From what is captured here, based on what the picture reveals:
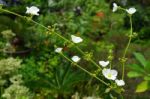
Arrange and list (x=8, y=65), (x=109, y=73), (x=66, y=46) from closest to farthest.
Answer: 1. (x=109, y=73)
2. (x=8, y=65)
3. (x=66, y=46)

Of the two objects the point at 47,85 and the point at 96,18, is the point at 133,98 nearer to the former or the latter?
the point at 47,85

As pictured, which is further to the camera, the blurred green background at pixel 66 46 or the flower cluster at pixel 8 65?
the flower cluster at pixel 8 65

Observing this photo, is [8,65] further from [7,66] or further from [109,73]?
[109,73]

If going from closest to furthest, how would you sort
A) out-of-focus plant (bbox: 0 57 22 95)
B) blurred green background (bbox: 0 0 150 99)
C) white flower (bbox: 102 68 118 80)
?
white flower (bbox: 102 68 118 80) < blurred green background (bbox: 0 0 150 99) < out-of-focus plant (bbox: 0 57 22 95)

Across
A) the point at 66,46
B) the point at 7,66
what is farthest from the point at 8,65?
the point at 66,46

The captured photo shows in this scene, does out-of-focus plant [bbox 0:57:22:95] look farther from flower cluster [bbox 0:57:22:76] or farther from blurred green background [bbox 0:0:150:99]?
blurred green background [bbox 0:0:150:99]

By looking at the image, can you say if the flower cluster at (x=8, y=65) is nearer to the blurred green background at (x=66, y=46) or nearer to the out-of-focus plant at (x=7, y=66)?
the out-of-focus plant at (x=7, y=66)

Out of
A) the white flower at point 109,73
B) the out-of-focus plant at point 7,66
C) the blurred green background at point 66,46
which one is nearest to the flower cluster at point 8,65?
the out-of-focus plant at point 7,66

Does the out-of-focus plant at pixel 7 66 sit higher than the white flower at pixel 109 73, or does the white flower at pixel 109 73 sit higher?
the white flower at pixel 109 73

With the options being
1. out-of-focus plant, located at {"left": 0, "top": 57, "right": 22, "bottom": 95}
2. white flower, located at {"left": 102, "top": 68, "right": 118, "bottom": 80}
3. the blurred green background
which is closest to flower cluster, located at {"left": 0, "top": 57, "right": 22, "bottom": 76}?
out-of-focus plant, located at {"left": 0, "top": 57, "right": 22, "bottom": 95}

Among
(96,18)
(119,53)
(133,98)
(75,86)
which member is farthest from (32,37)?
(133,98)

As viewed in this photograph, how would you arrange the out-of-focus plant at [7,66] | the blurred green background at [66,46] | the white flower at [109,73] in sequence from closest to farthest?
the white flower at [109,73] < the blurred green background at [66,46] < the out-of-focus plant at [7,66]
